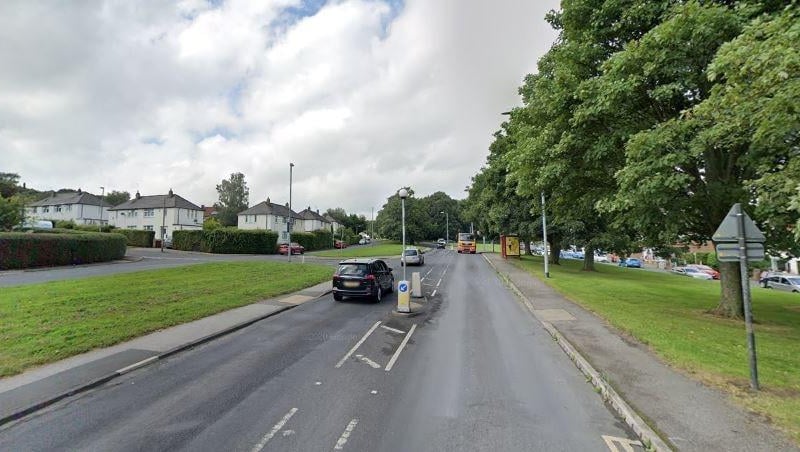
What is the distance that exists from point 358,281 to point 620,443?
11.1 meters

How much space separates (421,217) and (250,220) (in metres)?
37.5

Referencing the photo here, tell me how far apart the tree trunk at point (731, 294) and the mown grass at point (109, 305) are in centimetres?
1543

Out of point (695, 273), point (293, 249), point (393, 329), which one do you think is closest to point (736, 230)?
point (393, 329)

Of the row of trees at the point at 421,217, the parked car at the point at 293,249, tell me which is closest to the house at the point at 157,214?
the parked car at the point at 293,249

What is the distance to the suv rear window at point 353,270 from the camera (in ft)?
50.1

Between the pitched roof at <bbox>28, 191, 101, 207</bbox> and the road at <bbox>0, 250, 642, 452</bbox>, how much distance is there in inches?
3033

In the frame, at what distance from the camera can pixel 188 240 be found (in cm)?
4488

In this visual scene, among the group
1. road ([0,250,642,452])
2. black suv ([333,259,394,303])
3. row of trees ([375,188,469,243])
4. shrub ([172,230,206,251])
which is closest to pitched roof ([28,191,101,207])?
shrub ([172,230,206,251])

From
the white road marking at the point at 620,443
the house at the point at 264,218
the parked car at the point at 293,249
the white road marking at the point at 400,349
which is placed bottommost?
the white road marking at the point at 620,443

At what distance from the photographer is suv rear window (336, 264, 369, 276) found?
1528 centimetres

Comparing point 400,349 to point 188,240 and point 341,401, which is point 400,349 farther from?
point 188,240

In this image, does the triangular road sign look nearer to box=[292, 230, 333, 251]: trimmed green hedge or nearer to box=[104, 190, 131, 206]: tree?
box=[292, 230, 333, 251]: trimmed green hedge

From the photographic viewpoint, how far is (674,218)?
10805mm

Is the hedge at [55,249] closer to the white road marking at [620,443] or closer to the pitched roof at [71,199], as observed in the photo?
the white road marking at [620,443]
